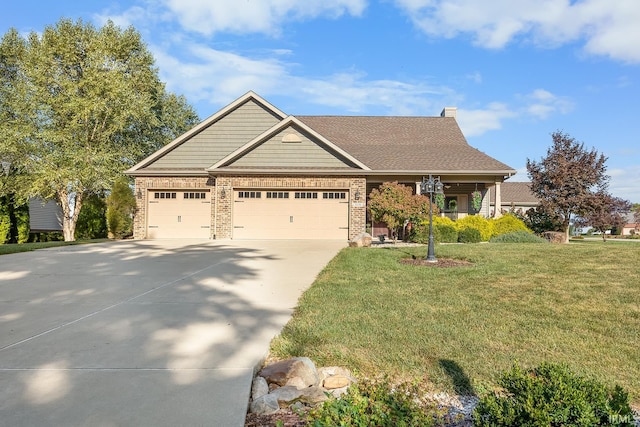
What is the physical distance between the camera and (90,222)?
19.8m

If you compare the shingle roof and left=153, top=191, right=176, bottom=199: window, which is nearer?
left=153, top=191, right=176, bottom=199: window

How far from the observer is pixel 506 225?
1625cm

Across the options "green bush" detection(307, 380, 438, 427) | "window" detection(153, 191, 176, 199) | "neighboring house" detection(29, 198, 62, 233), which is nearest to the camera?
"green bush" detection(307, 380, 438, 427)

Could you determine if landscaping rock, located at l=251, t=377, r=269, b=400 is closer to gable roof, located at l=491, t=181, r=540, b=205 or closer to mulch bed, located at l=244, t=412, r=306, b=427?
mulch bed, located at l=244, t=412, r=306, b=427

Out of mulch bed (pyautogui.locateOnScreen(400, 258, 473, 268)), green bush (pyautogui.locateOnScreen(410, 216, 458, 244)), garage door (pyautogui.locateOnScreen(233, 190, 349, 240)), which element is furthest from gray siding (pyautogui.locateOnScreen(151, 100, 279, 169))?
mulch bed (pyautogui.locateOnScreen(400, 258, 473, 268))

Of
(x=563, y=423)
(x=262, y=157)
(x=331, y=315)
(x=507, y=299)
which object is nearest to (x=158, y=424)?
(x=563, y=423)

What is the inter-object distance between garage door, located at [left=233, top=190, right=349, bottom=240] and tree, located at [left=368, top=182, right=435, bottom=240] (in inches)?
75.8

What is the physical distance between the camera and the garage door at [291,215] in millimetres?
16891

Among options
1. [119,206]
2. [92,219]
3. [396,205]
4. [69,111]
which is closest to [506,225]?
[396,205]

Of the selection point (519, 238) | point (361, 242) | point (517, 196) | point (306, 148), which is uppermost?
point (306, 148)

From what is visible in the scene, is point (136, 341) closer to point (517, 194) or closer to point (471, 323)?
point (471, 323)

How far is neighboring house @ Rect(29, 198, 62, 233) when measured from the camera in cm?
2552

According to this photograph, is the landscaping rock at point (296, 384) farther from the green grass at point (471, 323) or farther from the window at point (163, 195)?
the window at point (163, 195)

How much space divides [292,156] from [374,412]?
15196 mm
